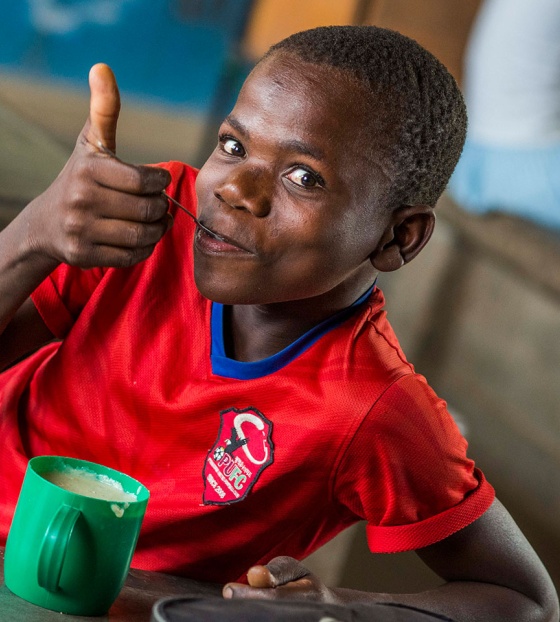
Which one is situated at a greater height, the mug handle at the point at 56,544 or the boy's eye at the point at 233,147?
the boy's eye at the point at 233,147

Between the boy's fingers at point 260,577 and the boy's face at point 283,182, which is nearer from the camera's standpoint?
the boy's fingers at point 260,577

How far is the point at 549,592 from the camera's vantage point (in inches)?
39.3

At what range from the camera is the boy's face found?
0.89m

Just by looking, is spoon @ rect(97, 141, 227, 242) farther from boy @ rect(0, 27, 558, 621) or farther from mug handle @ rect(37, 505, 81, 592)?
mug handle @ rect(37, 505, 81, 592)

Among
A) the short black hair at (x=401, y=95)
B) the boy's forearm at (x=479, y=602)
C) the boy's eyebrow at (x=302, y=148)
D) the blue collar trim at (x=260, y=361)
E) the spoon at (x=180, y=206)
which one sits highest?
the short black hair at (x=401, y=95)

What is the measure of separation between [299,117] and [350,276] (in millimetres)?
199

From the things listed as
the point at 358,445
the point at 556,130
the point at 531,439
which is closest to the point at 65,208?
the point at 358,445

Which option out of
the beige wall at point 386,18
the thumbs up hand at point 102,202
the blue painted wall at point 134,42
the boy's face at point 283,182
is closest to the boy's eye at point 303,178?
the boy's face at point 283,182

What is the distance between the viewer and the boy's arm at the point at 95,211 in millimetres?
812

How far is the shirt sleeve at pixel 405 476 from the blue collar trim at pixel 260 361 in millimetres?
97

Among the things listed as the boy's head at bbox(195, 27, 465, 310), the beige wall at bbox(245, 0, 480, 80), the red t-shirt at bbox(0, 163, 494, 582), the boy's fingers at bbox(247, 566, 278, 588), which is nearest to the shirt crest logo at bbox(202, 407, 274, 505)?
the red t-shirt at bbox(0, 163, 494, 582)

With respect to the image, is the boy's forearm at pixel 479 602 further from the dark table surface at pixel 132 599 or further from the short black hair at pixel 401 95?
the short black hair at pixel 401 95

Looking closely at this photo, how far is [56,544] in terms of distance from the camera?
2.27ft

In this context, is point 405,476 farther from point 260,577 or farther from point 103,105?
point 103,105
